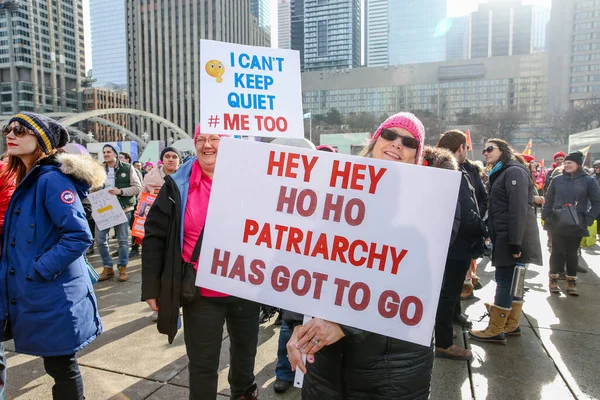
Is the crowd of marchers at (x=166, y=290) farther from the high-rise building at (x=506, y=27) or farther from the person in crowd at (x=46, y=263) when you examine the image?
the high-rise building at (x=506, y=27)

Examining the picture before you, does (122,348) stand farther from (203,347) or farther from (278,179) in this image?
(278,179)

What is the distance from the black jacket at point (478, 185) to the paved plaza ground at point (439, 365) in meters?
1.26

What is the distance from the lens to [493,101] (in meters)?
95.1

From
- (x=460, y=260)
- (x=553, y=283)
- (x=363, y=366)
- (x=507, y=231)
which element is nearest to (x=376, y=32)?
(x=553, y=283)

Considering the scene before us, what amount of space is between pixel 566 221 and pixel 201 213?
16.7 ft

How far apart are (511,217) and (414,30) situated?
18216 centimetres

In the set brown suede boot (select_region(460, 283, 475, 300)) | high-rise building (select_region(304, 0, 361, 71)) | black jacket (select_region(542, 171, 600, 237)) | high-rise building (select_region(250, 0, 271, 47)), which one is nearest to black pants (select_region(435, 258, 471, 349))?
brown suede boot (select_region(460, 283, 475, 300))

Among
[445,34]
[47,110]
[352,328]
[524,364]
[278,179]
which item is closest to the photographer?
[352,328]

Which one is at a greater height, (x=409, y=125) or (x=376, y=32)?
(x=376, y=32)

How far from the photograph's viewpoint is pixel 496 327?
153 inches

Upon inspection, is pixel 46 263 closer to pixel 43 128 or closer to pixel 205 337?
pixel 43 128

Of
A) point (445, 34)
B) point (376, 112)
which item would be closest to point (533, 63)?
point (376, 112)

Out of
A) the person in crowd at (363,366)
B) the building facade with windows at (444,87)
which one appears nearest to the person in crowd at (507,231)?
the person in crowd at (363,366)

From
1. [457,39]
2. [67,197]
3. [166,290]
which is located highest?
[457,39]
